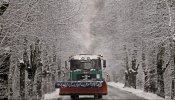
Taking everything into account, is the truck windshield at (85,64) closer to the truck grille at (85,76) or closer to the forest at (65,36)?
the truck grille at (85,76)

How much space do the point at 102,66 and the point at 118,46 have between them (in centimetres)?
1918

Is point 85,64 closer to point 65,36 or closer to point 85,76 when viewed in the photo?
point 85,76

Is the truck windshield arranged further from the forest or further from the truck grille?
the forest

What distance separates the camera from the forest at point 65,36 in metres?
18.0

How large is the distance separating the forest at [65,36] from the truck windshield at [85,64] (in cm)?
212

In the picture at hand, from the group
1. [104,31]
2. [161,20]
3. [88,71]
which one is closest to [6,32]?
[161,20]

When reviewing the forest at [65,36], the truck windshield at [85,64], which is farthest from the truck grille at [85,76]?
the forest at [65,36]

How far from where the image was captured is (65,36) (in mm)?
35812

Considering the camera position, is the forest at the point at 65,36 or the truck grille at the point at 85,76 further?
the truck grille at the point at 85,76

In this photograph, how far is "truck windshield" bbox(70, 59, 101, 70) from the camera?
31.1m

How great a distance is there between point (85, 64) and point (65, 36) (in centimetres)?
537

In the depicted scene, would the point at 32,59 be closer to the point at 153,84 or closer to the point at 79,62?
the point at 79,62

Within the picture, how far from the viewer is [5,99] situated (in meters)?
18.3

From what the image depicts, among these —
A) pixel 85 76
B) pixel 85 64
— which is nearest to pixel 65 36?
pixel 85 64
